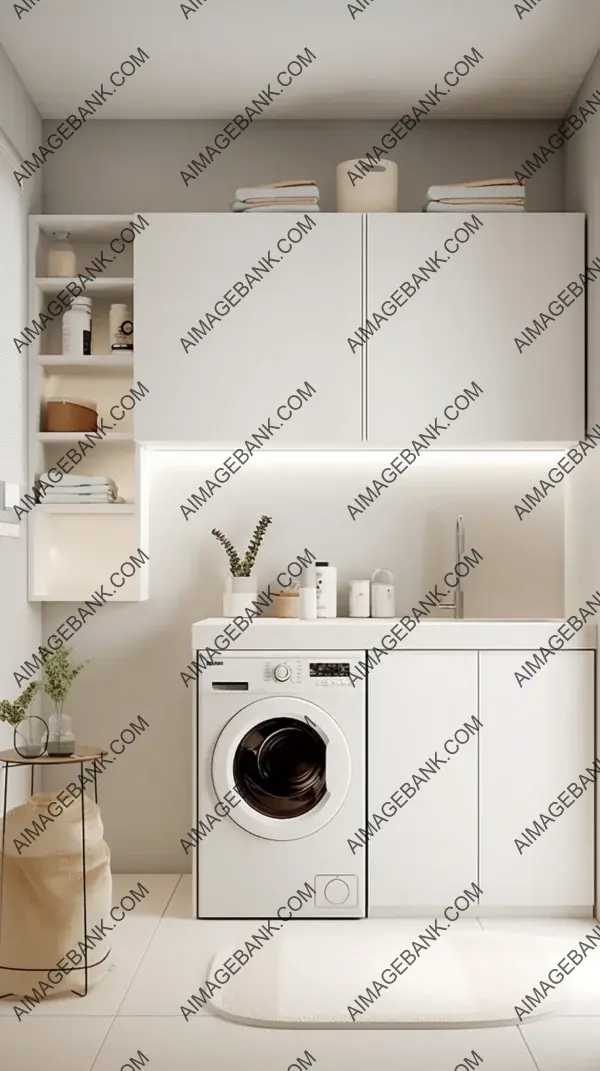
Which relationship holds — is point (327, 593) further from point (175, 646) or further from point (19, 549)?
point (19, 549)

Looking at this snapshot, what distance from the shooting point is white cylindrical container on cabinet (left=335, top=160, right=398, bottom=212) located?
377 centimetres

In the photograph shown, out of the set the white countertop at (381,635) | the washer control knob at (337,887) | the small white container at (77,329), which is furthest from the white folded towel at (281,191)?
the washer control knob at (337,887)

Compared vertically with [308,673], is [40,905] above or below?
below

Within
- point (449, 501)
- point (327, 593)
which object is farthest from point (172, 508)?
point (449, 501)

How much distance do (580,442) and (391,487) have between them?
2.38 ft

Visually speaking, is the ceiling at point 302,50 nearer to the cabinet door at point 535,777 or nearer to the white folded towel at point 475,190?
the white folded towel at point 475,190

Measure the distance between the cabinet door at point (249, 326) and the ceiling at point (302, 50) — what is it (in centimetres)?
48

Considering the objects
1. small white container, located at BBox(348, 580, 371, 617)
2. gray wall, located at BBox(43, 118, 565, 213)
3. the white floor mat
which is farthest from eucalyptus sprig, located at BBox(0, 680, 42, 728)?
gray wall, located at BBox(43, 118, 565, 213)

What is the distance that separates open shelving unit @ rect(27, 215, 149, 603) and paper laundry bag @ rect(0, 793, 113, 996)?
1118 mm

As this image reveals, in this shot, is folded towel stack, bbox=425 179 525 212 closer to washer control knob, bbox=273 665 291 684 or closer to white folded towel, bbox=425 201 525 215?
white folded towel, bbox=425 201 525 215

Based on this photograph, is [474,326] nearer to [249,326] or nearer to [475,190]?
[475,190]

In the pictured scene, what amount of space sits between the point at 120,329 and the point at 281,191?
0.75m

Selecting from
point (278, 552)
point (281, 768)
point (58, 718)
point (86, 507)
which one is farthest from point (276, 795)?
point (86, 507)

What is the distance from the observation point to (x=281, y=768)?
350cm
